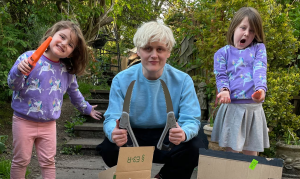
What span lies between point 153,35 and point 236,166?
0.90 meters

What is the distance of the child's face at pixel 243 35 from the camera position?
84.1 inches

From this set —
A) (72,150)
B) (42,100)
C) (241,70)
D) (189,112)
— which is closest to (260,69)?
(241,70)

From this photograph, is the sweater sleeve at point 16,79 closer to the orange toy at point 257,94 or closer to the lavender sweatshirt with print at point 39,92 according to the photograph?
the lavender sweatshirt with print at point 39,92

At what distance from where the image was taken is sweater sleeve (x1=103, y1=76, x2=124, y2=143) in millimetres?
1775

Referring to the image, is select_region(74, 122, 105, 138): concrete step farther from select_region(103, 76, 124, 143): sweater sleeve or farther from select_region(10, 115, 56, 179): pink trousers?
select_region(103, 76, 124, 143): sweater sleeve

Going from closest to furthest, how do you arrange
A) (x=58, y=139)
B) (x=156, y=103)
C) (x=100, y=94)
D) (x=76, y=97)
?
(x=156, y=103) < (x=76, y=97) < (x=58, y=139) < (x=100, y=94)

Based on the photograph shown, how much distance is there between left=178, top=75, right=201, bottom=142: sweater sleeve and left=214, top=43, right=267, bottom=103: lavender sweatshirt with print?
299mm

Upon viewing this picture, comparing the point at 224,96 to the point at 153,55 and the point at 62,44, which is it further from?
the point at 62,44

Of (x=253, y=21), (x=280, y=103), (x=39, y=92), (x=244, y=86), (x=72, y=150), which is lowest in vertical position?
(x=72, y=150)

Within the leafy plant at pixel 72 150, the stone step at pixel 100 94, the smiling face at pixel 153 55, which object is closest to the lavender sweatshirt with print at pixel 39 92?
the smiling face at pixel 153 55

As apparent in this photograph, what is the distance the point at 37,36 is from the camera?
12.5 feet

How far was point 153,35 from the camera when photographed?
1.78 m

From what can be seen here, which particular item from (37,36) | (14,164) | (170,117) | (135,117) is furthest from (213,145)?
(37,36)

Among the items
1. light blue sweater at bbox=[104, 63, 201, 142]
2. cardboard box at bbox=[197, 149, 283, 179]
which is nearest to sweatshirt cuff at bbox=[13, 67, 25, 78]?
light blue sweater at bbox=[104, 63, 201, 142]
